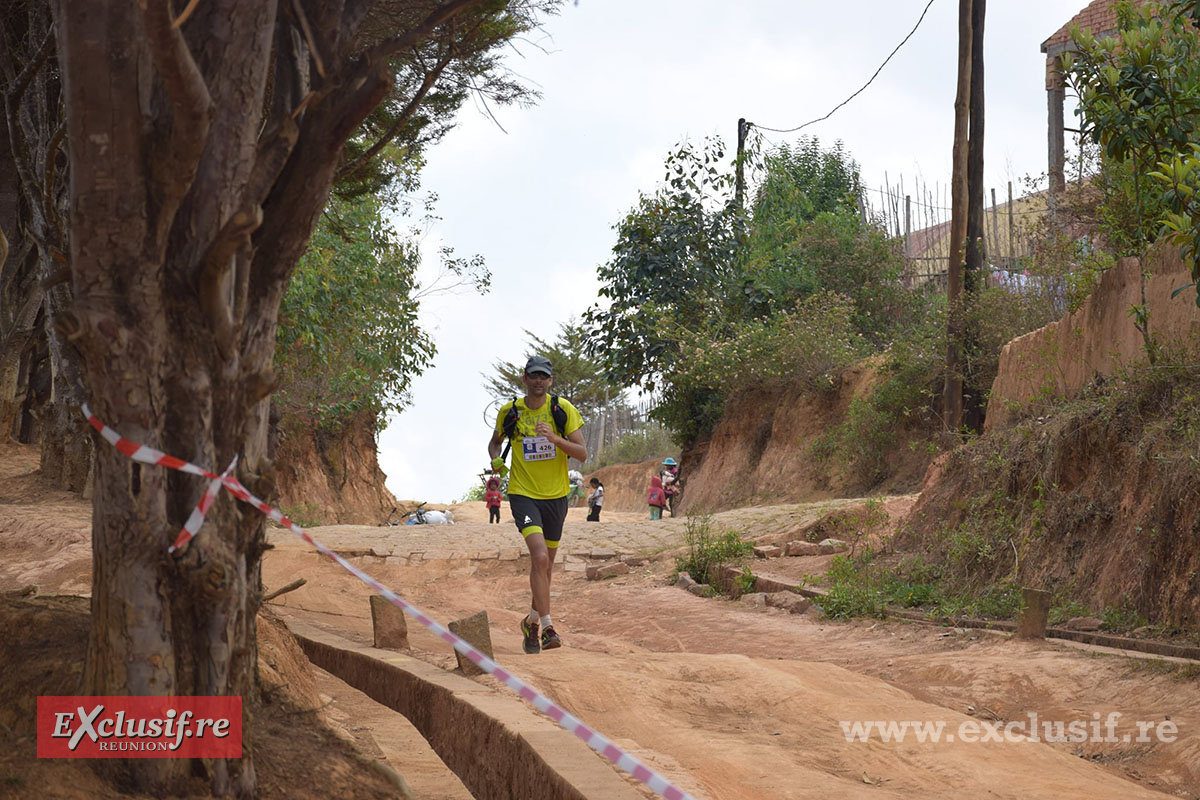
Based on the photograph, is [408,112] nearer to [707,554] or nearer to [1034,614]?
[1034,614]

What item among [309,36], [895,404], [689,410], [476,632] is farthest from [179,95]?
[689,410]

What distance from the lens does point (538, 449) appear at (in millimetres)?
7348

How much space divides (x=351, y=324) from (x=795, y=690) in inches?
663

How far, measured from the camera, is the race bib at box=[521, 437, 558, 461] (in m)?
7.35

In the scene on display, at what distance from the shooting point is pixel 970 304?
49.9ft

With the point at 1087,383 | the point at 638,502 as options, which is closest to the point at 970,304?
the point at 1087,383

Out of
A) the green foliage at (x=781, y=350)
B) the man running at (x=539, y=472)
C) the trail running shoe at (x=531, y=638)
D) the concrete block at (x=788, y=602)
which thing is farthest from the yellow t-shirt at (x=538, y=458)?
the green foliage at (x=781, y=350)

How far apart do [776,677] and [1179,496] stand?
10.8ft

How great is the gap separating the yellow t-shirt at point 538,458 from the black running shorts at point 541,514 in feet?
0.14

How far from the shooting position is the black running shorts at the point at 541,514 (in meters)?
7.34

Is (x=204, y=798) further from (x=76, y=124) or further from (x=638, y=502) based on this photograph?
(x=638, y=502)

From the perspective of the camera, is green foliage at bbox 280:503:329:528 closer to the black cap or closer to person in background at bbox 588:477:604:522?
person in background at bbox 588:477:604:522

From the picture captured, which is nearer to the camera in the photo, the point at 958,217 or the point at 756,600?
the point at 756,600

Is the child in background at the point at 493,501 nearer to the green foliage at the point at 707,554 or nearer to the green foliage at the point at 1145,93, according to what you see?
the green foliage at the point at 707,554
